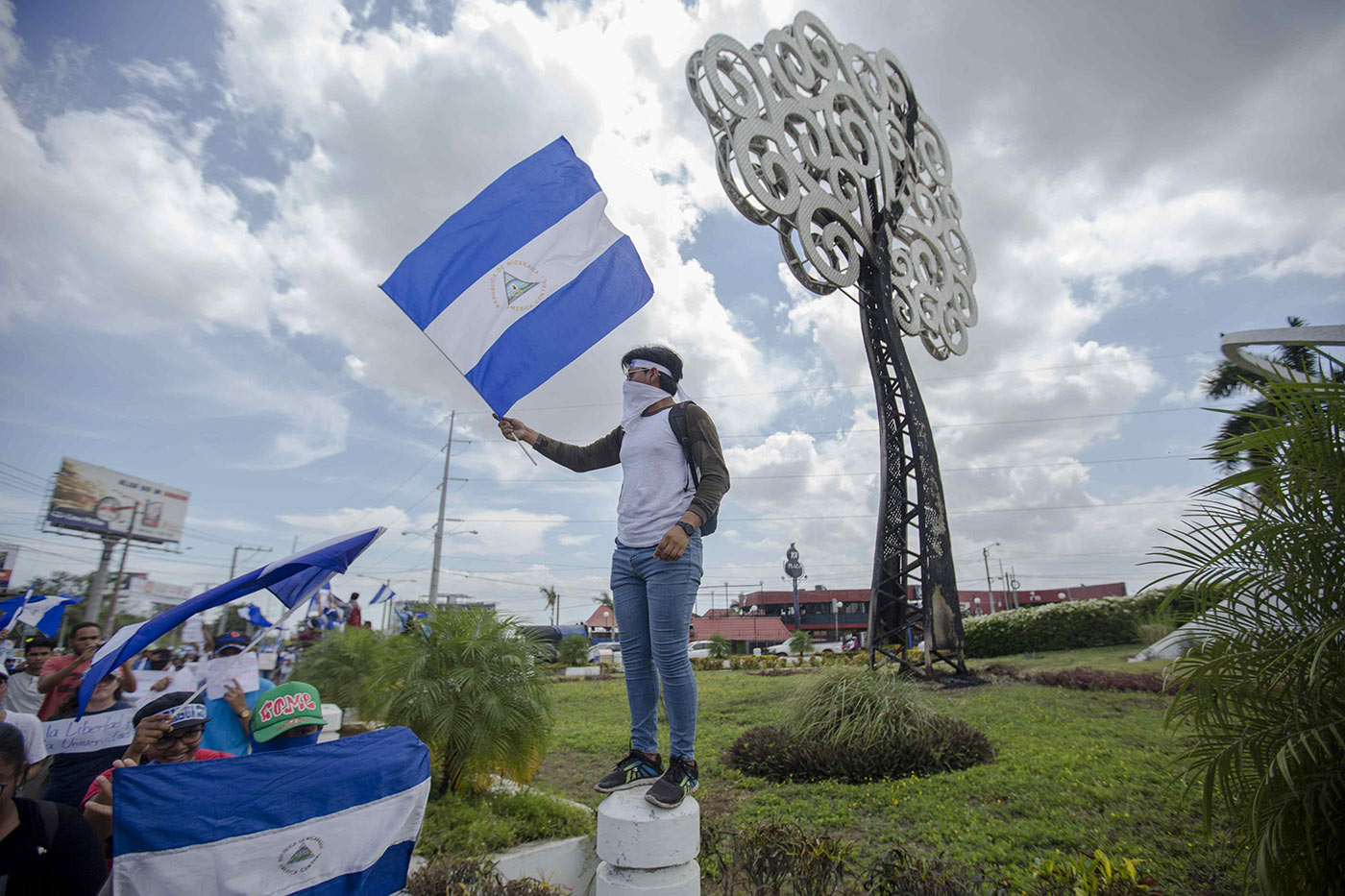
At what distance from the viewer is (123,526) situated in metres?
42.4

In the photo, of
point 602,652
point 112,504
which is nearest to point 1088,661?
point 602,652

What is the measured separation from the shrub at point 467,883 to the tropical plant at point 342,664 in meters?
7.14

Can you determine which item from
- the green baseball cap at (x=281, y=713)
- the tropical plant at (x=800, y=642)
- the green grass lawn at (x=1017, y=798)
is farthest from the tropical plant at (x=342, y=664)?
the tropical plant at (x=800, y=642)

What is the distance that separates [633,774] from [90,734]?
362cm

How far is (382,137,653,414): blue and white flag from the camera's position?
3428 millimetres

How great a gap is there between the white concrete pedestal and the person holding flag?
7cm

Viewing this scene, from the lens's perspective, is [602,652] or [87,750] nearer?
[87,750]

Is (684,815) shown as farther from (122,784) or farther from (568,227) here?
(568,227)

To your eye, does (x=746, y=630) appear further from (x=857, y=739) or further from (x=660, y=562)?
(x=660, y=562)

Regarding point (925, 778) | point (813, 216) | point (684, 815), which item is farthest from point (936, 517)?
point (684, 815)

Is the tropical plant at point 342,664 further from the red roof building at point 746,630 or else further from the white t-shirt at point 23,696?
the red roof building at point 746,630

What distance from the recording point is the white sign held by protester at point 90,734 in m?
4.04

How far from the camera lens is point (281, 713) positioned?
3057 mm

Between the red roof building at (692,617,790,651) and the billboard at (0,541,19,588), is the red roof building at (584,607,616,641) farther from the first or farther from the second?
the billboard at (0,541,19,588)
